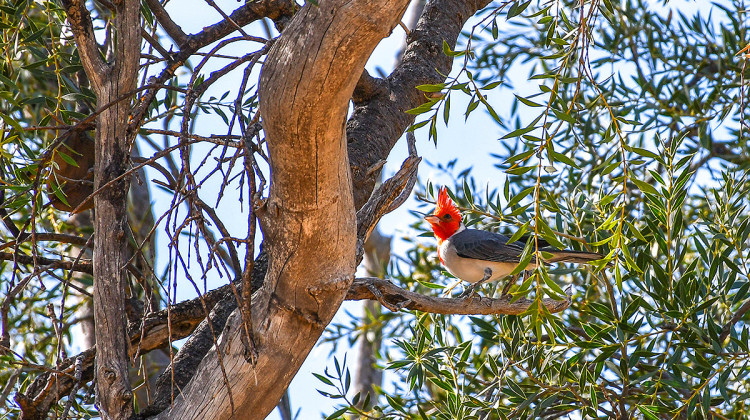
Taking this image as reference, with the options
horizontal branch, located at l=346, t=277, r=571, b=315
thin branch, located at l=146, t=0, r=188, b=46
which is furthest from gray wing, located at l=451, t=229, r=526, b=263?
thin branch, located at l=146, t=0, r=188, b=46

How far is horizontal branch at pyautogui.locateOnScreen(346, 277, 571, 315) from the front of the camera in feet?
6.57

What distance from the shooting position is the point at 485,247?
11.3 ft

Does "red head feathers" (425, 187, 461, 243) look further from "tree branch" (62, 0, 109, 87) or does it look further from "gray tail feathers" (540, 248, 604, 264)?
"tree branch" (62, 0, 109, 87)

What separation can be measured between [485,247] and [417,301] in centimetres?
141

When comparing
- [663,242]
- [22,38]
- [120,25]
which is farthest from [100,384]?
[663,242]

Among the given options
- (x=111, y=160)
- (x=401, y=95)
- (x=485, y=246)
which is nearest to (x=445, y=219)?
(x=485, y=246)

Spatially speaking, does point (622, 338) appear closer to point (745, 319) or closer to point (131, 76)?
point (745, 319)

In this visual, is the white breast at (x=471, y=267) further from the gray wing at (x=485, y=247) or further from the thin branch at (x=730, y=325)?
the thin branch at (x=730, y=325)

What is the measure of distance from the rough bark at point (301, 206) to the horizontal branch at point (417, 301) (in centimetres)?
36

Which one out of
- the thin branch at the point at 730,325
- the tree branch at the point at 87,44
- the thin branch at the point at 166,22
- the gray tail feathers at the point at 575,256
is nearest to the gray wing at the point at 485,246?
the gray tail feathers at the point at 575,256

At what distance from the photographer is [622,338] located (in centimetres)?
224

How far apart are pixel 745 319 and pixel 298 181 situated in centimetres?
237

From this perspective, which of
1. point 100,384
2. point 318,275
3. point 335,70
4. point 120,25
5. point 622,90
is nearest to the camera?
Result: point 335,70

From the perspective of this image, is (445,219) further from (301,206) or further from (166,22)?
(301,206)
